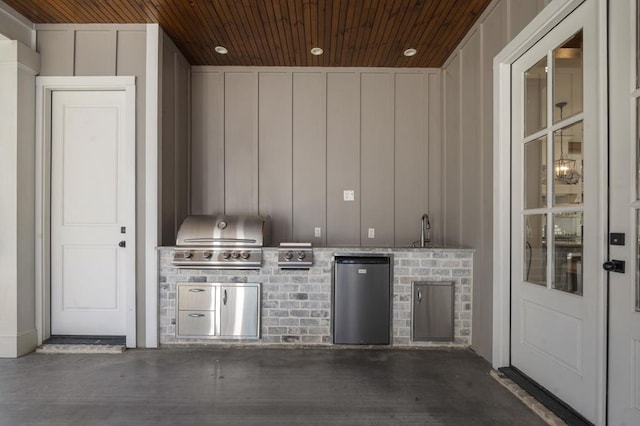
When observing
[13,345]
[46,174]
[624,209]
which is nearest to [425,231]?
[624,209]

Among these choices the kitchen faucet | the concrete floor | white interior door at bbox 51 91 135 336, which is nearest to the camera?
the concrete floor

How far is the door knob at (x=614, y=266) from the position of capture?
1.69 meters

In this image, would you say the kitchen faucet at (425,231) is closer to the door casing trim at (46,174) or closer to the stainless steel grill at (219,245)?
the stainless steel grill at (219,245)

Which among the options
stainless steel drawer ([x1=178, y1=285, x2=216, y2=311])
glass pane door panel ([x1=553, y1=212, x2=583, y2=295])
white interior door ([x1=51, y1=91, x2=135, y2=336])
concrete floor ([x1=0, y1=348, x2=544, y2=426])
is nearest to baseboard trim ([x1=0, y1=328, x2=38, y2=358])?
concrete floor ([x1=0, y1=348, x2=544, y2=426])

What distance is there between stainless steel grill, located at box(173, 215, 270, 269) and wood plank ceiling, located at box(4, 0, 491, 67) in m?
1.95

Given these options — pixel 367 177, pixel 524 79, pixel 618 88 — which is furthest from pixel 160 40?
pixel 618 88

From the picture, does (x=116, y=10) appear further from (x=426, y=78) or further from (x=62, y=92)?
(x=426, y=78)

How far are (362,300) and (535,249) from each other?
1522mm

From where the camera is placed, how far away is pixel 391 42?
11.6 feet

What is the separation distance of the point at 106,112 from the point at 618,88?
4107 mm

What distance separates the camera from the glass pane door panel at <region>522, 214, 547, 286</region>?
230 centimetres

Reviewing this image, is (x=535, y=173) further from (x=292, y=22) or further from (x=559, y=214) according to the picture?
(x=292, y=22)

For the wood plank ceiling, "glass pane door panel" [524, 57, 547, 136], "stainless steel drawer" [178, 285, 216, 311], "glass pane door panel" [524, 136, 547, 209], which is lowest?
"stainless steel drawer" [178, 285, 216, 311]

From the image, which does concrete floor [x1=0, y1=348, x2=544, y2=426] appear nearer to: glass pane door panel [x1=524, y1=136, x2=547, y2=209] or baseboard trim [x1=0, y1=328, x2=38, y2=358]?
baseboard trim [x1=0, y1=328, x2=38, y2=358]
